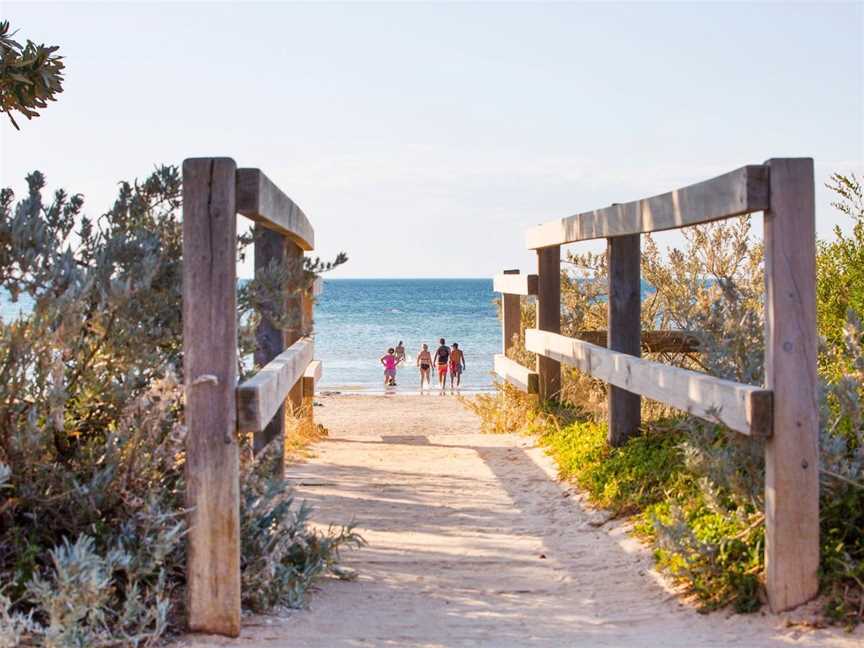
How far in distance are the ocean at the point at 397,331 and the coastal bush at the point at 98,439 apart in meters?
18.1

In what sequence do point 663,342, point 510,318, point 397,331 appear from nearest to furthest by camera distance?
point 663,342 → point 510,318 → point 397,331

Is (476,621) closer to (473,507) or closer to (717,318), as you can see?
(717,318)

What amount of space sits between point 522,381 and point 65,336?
22.4 feet

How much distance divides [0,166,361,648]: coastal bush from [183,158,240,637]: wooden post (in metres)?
0.11

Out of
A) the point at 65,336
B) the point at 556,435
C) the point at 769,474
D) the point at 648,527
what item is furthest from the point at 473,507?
the point at 65,336

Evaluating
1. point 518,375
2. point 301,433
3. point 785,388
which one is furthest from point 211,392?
point 518,375

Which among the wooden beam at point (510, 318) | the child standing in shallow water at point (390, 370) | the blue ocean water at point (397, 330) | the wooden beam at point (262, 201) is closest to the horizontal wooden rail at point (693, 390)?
the wooden beam at point (262, 201)

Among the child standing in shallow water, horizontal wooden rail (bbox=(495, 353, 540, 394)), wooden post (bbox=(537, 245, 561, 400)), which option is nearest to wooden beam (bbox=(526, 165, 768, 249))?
wooden post (bbox=(537, 245, 561, 400))

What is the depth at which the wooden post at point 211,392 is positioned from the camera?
4371 mm

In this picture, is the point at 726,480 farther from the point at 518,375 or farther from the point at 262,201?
the point at 518,375

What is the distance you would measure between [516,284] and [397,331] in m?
58.9

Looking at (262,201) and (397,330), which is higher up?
(262,201)

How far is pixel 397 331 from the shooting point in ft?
229

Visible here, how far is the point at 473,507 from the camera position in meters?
7.47
